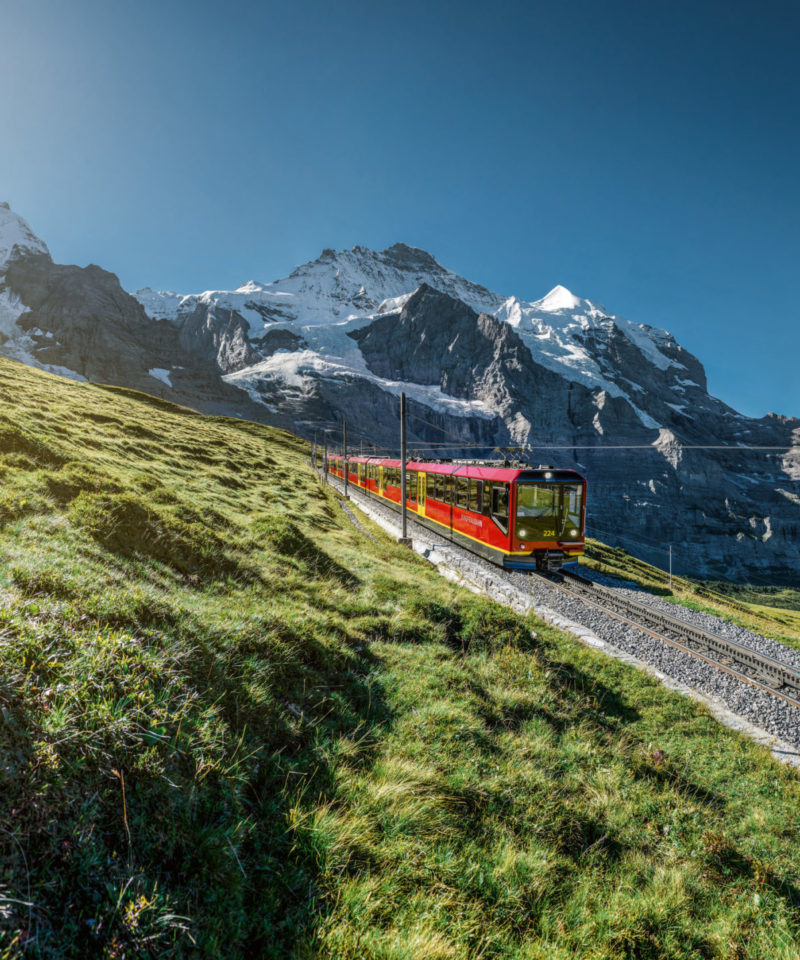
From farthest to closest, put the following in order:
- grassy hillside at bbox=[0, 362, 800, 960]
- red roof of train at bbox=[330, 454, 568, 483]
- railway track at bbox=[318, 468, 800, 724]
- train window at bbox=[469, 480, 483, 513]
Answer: train window at bbox=[469, 480, 483, 513] < red roof of train at bbox=[330, 454, 568, 483] < railway track at bbox=[318, 468, 800, 724] < grassy hillside at bbox=[0, 362, 800, 960]

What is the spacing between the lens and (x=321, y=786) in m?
3.53

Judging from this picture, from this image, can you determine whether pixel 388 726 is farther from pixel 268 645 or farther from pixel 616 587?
pixel 616 587

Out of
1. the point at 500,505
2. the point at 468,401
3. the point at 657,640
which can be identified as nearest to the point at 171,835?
the point at 657,640

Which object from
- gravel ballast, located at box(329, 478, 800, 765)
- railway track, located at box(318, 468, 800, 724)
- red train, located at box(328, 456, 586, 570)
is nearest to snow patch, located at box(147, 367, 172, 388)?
red train, located at box(328, 456, 586, 570)

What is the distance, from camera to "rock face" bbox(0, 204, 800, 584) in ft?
426

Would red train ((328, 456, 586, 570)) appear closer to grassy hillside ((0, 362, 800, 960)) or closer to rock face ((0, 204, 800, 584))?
grassy hillside ((0, 362, 800, 960))

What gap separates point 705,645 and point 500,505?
23.0 ft

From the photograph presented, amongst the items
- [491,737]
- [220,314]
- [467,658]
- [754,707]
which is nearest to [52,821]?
[491,737]

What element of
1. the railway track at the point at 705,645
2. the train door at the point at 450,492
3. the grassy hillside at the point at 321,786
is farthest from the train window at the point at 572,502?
the grassy hillside at the point at 321,786

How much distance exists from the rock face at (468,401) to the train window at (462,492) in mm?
88022

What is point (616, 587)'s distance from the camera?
637 inches

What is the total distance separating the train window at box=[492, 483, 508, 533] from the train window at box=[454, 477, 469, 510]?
2367 millimetres

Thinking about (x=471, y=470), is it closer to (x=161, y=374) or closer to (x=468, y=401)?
(x=161, y=374)

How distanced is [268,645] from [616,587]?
1507 centimetres
